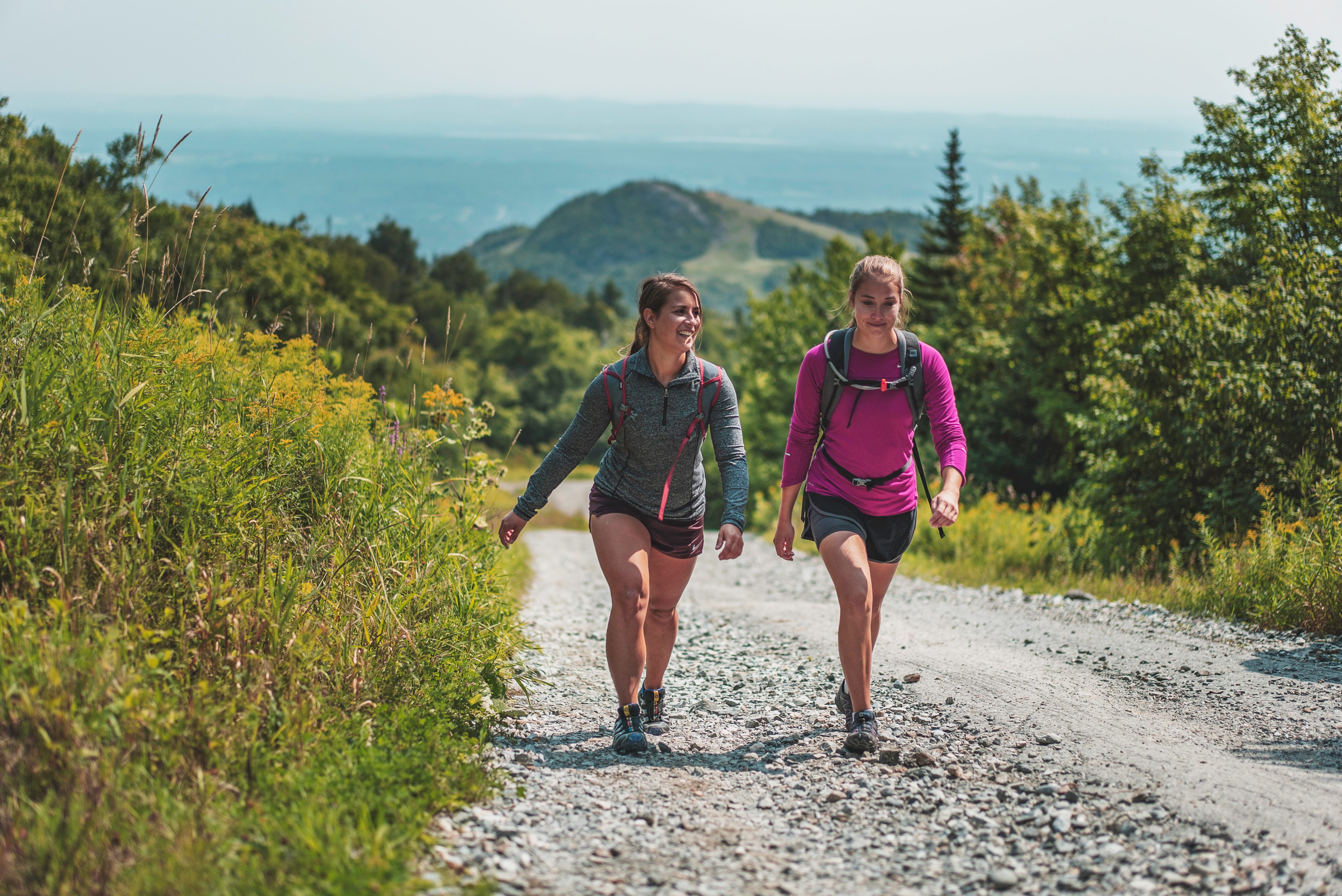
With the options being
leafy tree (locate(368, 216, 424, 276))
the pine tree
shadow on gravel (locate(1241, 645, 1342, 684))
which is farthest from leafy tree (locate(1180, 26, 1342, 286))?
leafy tree (locate(368, 216, 424, 276))

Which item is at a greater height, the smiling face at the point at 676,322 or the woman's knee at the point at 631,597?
the smiling face at the point at 676,322

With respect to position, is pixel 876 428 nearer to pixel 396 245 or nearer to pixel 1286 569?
pixel 1286 569

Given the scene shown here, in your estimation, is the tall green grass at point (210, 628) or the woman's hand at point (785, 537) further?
the woman's hand at point (785, 537)

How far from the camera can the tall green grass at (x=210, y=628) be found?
114 inches

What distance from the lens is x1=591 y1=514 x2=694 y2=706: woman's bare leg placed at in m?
4.34

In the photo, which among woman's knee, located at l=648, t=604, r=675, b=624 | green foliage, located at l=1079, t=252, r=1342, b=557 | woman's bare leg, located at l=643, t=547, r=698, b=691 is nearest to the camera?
woman's bare leg, located at l=643, t=547, r=698, b=691

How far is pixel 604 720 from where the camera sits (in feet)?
16.8

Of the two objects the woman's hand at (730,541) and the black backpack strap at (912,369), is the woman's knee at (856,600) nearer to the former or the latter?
the woman's hand at (730,541)

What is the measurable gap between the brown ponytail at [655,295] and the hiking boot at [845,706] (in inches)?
80.1

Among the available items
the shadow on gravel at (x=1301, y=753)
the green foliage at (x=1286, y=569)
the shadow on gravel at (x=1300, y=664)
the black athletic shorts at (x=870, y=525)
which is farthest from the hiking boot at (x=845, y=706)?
the green foliage at (x=1286, y=569)

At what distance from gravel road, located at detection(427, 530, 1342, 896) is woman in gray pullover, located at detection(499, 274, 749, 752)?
2.21 ft

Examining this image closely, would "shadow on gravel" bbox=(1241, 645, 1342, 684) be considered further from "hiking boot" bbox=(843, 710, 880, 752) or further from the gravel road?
"hiking boot" bbox=(843, 710, 880, 752)

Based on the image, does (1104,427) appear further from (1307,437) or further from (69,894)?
(69,894)

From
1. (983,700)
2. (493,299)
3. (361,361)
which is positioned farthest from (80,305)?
(493,299)
